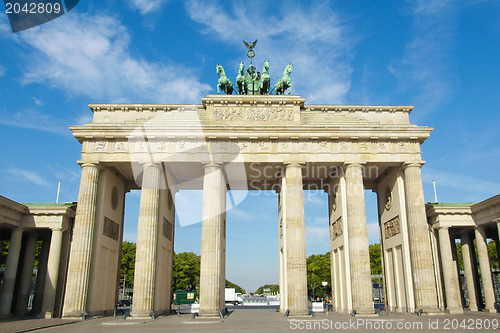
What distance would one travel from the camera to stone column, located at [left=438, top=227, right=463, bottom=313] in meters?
30.9

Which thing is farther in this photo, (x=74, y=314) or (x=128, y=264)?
(x=128, y=264)

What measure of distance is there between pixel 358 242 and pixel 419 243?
14.5ft

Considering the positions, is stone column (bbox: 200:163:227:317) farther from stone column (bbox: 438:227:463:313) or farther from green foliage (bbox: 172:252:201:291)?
green foliage (bbox: 172:252:201:291)

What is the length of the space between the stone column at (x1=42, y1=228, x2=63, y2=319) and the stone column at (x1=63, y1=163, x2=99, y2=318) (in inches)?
104

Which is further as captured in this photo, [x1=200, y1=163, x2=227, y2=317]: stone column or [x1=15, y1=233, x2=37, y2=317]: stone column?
[x1=15, y1=233, x2=37, y2=317]: stone column

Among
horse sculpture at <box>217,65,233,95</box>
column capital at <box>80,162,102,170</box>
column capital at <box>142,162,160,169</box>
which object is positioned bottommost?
column capital at <box>80,162,102,170</box>

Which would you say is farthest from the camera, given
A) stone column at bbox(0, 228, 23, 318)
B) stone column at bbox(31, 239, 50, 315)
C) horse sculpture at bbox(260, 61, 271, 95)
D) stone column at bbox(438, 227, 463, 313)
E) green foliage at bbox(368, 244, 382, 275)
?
green foliage at bbox(368, 244, 382, 275)

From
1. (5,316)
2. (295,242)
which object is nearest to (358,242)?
(295,242)

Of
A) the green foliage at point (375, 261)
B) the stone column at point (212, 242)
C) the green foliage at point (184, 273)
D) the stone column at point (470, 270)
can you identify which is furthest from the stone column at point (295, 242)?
the green foliage at point (184, 273)

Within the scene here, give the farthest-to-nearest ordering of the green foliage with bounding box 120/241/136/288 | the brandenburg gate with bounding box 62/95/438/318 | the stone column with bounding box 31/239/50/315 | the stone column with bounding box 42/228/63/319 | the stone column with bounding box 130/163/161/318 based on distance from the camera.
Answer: the green foliage with bounding box 120/241/136/288
the stone column with bounding box 31/239/50/315
the stone column with bounding box 42/228/63/319
the brandenburg gate with bounding box 62/95/438/318
the stone column with bounding box 130/163/161/318

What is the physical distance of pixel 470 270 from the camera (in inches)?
1361

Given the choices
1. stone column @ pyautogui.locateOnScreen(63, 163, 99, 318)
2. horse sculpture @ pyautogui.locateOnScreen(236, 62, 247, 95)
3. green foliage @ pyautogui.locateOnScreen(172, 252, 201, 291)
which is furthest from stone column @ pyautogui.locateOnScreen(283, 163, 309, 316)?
green foliage @ pyautogui.locateOnScreen(172, 252, 201, 291)

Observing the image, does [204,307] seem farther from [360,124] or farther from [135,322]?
[360,124]
